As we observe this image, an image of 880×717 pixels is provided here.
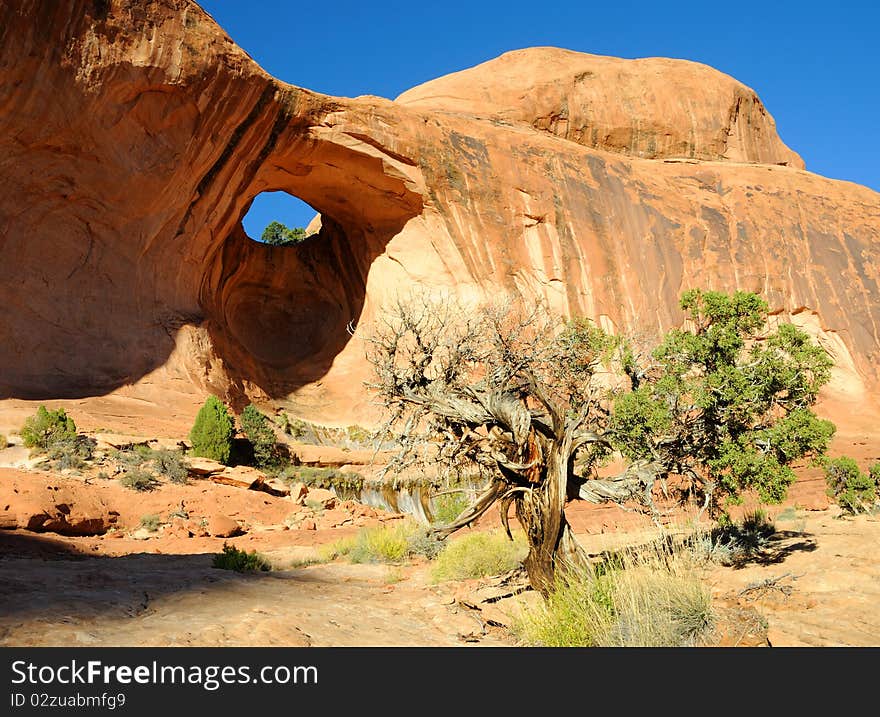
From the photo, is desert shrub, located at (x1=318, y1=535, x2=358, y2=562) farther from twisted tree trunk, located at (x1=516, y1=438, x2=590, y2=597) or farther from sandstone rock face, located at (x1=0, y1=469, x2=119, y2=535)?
twisted tree trunk, located at (x1=516, y1=438, x2=590, y2=597)

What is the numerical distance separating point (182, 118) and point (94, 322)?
682 centimetres

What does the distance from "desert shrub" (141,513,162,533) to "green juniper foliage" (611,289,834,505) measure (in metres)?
9.71

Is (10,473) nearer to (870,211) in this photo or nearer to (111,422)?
(111,422)

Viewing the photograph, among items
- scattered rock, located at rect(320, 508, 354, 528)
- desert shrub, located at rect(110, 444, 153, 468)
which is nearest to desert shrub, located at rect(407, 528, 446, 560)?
scattered rock, located at rect(320, 508, 354, 528)

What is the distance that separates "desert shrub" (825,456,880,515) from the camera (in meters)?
12.2

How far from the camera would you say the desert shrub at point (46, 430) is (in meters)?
14.5

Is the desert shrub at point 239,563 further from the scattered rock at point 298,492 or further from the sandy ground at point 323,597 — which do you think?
the scattered rock at point 298,492

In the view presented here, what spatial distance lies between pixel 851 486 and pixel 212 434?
14.8 meters

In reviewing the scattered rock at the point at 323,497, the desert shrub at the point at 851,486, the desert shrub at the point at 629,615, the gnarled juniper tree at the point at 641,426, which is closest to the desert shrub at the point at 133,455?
the scattered rock at the point at 323,497

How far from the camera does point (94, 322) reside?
1947 centimetres

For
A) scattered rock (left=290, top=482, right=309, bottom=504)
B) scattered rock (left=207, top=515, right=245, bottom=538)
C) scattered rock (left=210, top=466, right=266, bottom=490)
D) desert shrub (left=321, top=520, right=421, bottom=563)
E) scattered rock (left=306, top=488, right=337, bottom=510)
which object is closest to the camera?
desert shrub (left=321, top=520, right=421, bottom=563)

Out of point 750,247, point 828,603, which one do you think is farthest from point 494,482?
point 750,247

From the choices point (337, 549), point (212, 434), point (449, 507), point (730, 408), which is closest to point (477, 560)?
point (337, 549)

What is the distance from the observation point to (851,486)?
1288 centimetres
